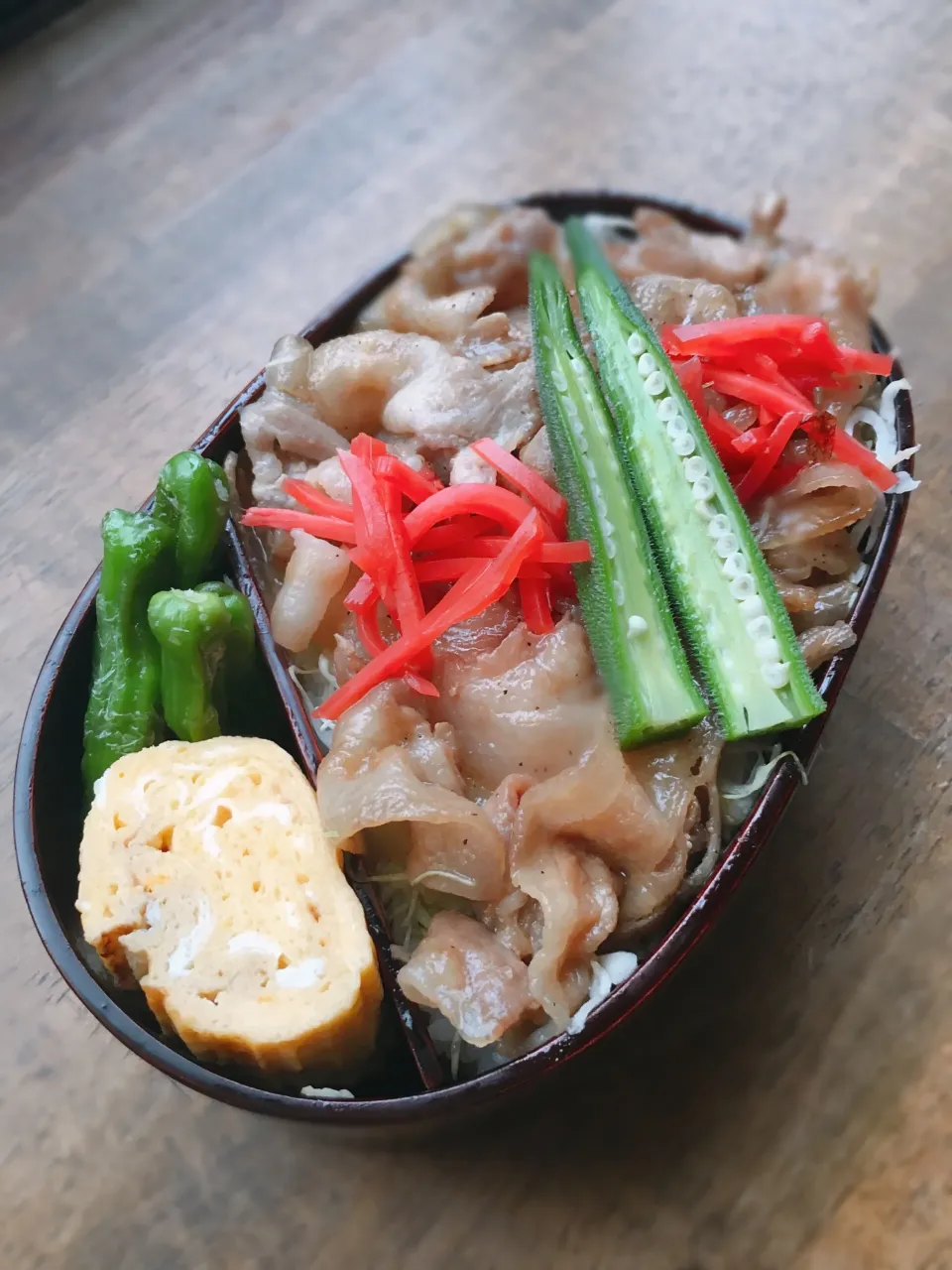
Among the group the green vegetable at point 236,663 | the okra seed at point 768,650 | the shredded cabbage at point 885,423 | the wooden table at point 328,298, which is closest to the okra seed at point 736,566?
the okra seed at point 768,650

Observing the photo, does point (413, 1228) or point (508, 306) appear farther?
point (508, 306)

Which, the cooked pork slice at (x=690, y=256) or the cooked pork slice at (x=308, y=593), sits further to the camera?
the cooked pork slice at (x=690, y=256)

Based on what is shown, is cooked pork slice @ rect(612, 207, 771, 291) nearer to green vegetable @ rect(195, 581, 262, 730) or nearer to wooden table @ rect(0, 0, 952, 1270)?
wooden table @ rect(0, 0, 952, 1270)

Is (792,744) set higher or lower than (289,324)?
lower

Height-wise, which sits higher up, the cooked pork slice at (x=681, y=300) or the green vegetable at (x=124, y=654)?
the green vegetable at (x=124, y=654)

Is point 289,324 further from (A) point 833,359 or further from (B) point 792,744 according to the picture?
(B) point 792,744

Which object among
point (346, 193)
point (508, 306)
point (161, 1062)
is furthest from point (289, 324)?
point (161, 1062)

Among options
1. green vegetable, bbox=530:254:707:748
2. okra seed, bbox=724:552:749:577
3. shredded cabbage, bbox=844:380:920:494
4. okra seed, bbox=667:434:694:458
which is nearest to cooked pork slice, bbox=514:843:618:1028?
green vegetable, bbox=530:254:707:748

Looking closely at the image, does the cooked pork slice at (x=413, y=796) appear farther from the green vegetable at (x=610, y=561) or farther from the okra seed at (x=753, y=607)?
the okra seed at (x=753, y=607)
